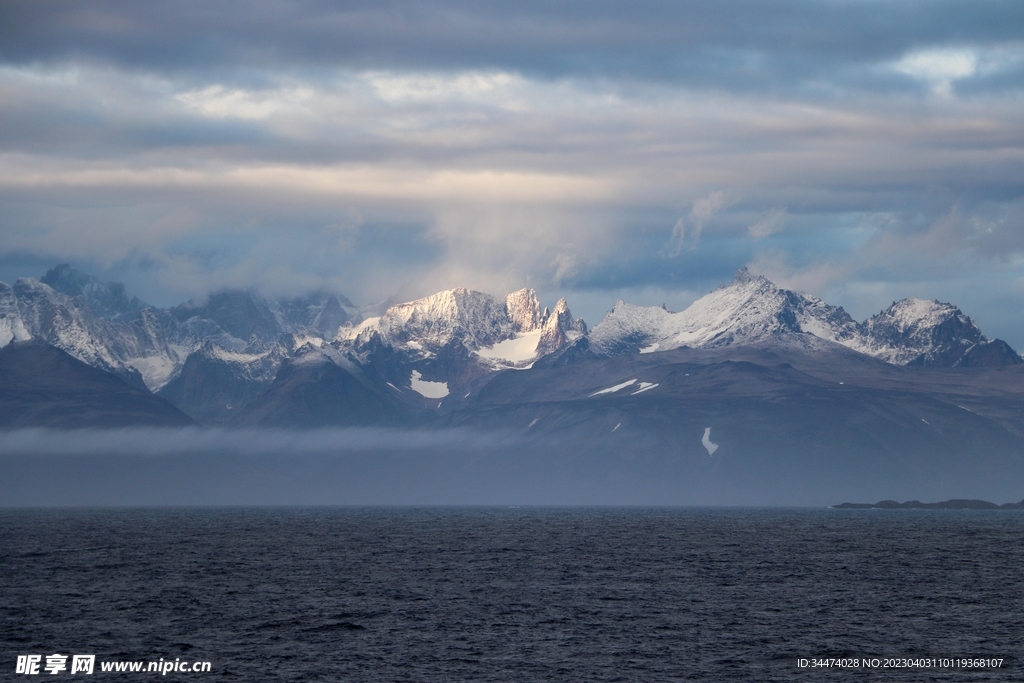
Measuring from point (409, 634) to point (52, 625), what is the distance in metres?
38.1

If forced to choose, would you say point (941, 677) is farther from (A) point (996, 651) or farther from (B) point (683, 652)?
(B) point (683, 652)

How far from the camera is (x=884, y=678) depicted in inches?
4520

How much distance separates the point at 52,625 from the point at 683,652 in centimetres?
6650

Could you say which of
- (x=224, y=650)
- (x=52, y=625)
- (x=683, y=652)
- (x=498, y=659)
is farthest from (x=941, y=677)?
(x=52, y=625)

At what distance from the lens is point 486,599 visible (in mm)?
170875

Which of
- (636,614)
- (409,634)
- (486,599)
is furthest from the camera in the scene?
(486,599)

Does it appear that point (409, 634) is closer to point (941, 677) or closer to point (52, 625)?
point (52, 625)

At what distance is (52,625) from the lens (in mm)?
142250

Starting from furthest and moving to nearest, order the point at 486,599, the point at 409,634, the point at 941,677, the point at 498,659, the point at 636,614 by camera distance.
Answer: the point at 486,599 < the point at 636,614 < the point at 409,634 < the point at 498,659 < the point at 941,677

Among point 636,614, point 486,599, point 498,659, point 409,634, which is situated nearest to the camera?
point 498,659

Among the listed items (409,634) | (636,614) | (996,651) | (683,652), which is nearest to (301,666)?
(409,634)

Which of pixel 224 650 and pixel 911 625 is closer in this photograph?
pixel 224 650

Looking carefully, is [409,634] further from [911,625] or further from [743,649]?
[911,625]

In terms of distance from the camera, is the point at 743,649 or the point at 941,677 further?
the point at 743,649
